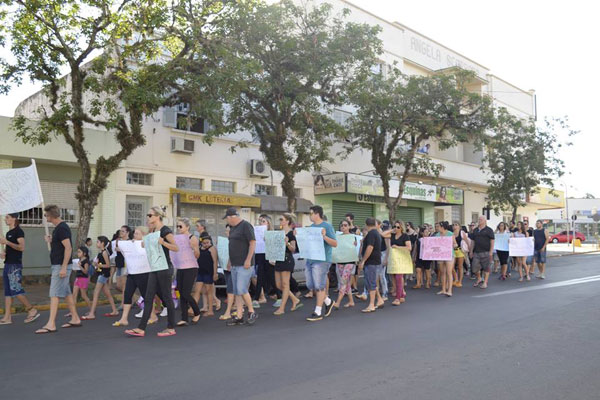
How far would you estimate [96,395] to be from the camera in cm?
496

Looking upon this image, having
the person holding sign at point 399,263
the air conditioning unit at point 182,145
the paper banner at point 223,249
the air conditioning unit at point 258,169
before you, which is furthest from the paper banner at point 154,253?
the air conditioning unit at point 258,169

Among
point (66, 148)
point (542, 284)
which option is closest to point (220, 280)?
point (66, 148)

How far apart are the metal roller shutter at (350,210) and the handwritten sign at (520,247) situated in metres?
9.12

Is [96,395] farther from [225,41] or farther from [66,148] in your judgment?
[66,148]

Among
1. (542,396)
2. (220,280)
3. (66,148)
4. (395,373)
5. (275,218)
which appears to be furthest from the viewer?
(275,218)

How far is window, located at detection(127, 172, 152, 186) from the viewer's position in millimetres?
18055

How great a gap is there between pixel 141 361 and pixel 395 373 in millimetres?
2932

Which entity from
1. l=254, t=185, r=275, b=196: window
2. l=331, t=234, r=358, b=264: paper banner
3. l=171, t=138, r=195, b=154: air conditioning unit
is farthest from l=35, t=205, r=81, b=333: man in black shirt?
l=254, t=185, r=275, b=196: window

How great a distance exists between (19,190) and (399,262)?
7.34 m

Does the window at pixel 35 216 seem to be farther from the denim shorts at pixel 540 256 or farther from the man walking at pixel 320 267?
the denim shorts at pixel 540 256

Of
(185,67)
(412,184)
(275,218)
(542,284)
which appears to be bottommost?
(542,284)

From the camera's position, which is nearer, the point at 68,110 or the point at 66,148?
the point at 68,110

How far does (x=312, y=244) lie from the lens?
927 centimetres

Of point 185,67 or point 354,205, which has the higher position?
point 185,67
